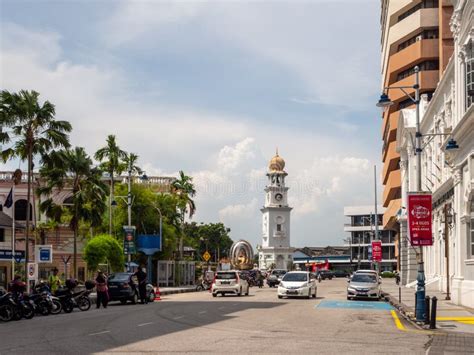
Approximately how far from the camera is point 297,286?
41625mm

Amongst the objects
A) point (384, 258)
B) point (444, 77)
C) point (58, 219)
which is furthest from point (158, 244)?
point (384, 258)

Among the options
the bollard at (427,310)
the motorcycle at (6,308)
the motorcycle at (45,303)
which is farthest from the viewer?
the motorcycle at (45,303)

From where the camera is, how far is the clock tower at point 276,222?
537ft

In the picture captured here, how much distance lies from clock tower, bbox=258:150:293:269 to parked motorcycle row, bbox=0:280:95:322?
→ 426ft

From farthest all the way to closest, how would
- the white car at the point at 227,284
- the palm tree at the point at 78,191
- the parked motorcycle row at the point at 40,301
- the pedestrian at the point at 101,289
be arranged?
the palm tree at the point at 78,191
the white car at the point at 227,284
the pedestrian at the point at 101,289
the parked motorcycle row at the point at 40,301

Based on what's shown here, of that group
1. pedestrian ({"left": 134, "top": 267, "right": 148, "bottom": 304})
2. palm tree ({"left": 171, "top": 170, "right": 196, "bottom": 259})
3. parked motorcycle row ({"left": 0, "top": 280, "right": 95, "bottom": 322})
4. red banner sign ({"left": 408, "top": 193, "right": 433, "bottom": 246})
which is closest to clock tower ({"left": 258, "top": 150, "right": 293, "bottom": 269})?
palm tree ({"left": 171, "top": 170, "right": 196, "bottom": 259})

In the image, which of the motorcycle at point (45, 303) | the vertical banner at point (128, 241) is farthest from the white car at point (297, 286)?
the motorcycle at point (45, 303)

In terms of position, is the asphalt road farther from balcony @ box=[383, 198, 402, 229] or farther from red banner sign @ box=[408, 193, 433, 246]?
balcony @ box=[383, 198, 402, 229]

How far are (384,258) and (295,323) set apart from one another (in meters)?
127

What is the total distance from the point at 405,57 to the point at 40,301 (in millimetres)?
52637

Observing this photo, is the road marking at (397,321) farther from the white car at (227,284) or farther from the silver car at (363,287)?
the white car at (227,284)

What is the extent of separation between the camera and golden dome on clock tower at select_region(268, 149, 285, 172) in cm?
16695

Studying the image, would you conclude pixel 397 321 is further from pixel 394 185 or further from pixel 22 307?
pixel 394 185

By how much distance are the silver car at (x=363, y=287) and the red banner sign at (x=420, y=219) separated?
1572 cm
